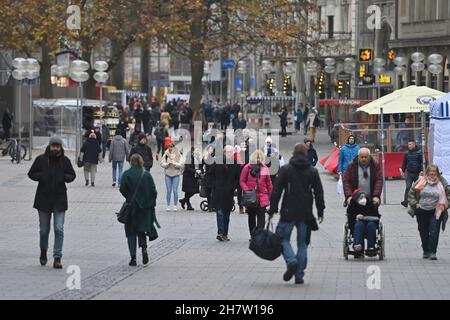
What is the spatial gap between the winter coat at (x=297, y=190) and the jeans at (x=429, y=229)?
3.48 meters

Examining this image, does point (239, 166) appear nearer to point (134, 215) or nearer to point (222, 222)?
point (222, 222)

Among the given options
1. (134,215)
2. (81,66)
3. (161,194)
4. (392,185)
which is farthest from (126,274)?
(81,66)

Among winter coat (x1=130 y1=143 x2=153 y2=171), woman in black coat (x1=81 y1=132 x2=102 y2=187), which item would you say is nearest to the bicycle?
woman in black coat (x1=81 y1=132 x2=102 y2=187)

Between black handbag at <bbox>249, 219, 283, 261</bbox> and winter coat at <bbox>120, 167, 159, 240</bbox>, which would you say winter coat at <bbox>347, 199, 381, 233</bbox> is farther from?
black handbag at <bbox>249, 219, 283, 261</bbox>

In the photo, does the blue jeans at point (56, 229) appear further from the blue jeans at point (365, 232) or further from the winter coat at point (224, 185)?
the winter coat at point (224, 185)

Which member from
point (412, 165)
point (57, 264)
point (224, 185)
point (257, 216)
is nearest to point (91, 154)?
point (412, 165)

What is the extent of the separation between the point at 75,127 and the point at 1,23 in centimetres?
625

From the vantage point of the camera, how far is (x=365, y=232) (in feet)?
60.8

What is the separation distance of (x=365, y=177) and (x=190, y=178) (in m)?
9.79

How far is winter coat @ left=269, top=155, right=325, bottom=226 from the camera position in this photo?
15.8 meters

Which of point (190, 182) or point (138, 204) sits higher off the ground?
point (138, 204)

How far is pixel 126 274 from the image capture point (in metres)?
16.8

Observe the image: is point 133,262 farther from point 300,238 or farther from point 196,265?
point 300,238

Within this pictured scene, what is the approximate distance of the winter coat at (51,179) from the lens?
687 inches
